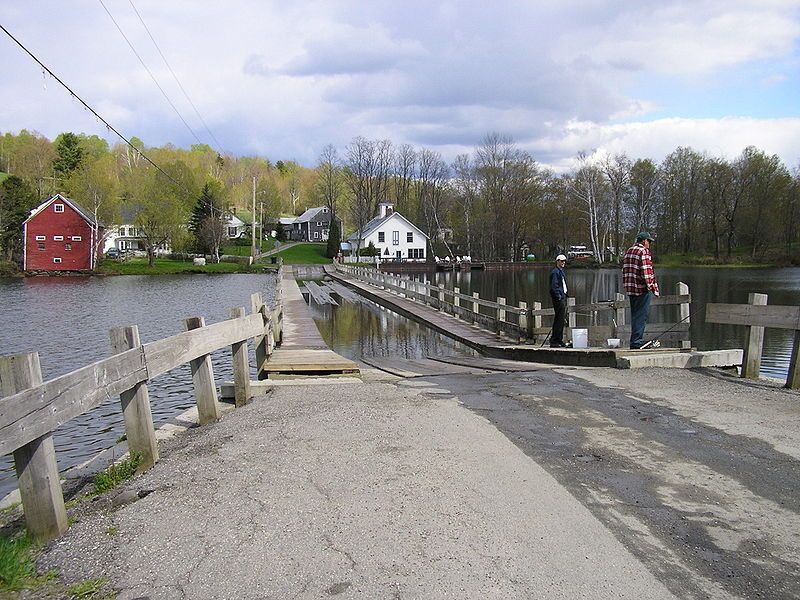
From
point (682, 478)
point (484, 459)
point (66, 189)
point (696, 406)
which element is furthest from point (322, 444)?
point (66, 189)

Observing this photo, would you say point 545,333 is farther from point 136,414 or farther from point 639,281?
point 136,414

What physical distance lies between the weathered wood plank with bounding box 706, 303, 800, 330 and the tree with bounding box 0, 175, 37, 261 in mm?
71019

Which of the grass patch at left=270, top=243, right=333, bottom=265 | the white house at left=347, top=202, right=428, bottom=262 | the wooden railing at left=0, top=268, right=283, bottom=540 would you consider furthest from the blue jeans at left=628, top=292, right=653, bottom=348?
the white house at left=347, top=202, right=428, bottom=262

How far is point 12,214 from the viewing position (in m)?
67.9

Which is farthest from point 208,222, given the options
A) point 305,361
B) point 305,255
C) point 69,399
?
point 69,399

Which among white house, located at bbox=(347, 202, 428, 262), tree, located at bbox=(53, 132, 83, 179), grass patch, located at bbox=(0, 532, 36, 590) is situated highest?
tree, located at bbox=(53, 132, 83, 179)

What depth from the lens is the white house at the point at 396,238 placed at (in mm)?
95688

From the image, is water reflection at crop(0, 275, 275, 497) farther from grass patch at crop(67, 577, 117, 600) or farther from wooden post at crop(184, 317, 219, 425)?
grass patch at crop(67, 577, 117, 600)

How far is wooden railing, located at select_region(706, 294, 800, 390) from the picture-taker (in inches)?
320

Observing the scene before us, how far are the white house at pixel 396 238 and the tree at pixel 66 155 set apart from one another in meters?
39.1

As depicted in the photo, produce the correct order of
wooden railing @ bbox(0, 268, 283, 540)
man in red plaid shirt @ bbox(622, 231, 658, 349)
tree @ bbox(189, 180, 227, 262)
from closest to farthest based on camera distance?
wooden railing @ bbox(0, 268, 283, 540)
man in red plaid shirt @ bbox(622, 231, 658, 349)
tree @ bbox(189, 180, 227, 262)

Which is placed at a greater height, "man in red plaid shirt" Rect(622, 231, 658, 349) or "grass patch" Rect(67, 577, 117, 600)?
"man in red plaid shirt" Rect(622, 231, 658, 349)

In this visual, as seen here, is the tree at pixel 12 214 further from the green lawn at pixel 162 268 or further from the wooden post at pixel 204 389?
the wooden post at pixel 204 389

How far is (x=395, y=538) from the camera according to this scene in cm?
379
